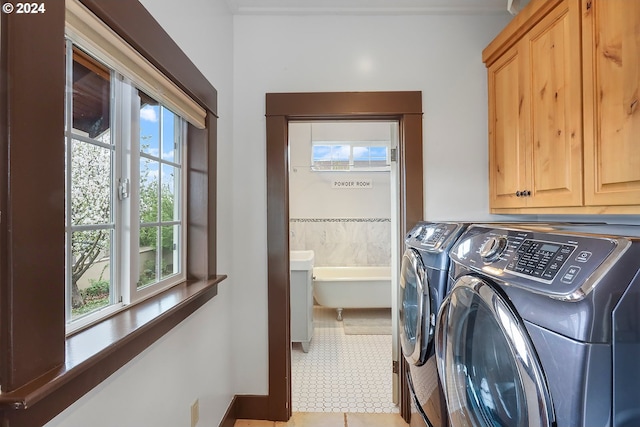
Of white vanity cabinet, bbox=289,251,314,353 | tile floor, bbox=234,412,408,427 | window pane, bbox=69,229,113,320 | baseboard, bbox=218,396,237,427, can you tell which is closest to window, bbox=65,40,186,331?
window pane, bbox=69,229,113,320

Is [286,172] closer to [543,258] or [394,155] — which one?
[394,155]

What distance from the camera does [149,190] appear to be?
1.21 m

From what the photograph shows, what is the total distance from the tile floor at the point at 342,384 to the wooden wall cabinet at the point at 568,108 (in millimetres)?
1393

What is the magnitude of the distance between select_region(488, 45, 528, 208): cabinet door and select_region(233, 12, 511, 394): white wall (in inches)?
3.1

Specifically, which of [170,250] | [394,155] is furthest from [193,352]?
[394,155]

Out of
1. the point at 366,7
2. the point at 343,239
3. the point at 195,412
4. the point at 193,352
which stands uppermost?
the point at 366,7

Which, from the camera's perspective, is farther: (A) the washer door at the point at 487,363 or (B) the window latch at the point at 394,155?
(B) the window latch at the point at 394,155

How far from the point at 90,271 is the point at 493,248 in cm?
115

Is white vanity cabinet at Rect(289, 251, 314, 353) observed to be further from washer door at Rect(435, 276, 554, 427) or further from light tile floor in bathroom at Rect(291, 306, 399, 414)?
washer door at Rect(435, 276, 554, 427)

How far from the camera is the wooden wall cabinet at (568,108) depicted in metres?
1.03

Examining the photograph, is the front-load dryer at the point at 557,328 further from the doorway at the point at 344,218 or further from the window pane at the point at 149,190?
the doorway at the point at 344,218

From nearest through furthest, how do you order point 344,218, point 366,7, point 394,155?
point 366,7 → point 394,155 → point 344,218

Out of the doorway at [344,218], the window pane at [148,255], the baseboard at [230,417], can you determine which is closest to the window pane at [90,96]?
the window pane at [148,255]

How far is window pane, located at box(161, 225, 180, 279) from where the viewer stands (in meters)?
1.34
